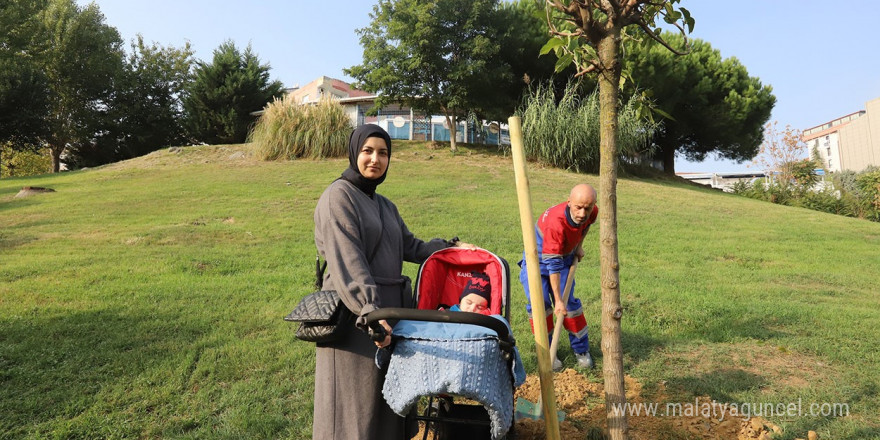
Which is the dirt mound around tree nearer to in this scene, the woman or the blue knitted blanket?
the woman

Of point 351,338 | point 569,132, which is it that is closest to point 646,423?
point 351,338

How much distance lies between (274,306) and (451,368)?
4267 mm

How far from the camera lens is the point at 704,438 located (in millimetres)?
3000

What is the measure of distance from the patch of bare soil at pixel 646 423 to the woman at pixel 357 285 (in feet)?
4.29

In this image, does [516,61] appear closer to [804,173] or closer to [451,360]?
[804,173]

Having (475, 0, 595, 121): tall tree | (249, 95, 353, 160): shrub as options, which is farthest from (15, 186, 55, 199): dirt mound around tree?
(475, 0, 595, 121): tall tree

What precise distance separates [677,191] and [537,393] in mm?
15209

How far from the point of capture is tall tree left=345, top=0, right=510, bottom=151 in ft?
64.0

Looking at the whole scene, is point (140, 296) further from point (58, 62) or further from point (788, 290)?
point (58, 62)

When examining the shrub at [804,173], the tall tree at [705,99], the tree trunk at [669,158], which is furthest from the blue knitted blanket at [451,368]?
the tree trunk at [669,158]

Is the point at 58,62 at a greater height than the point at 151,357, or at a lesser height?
greater

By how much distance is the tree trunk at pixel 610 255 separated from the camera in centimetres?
237

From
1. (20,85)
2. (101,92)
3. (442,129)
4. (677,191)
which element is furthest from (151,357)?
(101,92)

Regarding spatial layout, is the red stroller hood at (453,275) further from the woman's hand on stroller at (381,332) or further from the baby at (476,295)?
the woman's hand on stroller at (381,332)
